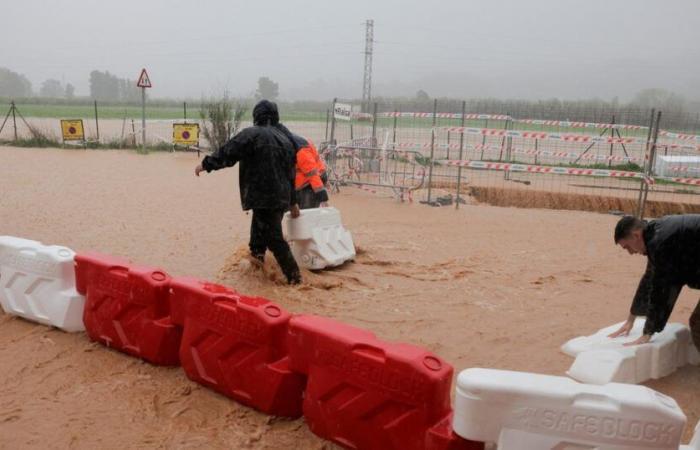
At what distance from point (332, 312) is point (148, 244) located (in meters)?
3.57

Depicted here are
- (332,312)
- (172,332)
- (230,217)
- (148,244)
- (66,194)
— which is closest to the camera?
(172,332)

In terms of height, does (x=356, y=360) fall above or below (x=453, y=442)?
above

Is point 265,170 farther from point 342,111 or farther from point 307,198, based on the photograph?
point 342,111

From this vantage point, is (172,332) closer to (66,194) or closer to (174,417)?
(174,417)

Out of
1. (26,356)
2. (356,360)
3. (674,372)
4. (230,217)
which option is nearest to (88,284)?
(26,356)

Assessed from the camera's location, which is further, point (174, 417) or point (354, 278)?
point (354, 278)

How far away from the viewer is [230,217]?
34.4ft

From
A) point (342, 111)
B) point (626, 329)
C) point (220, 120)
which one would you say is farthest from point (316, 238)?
point (220, 120)

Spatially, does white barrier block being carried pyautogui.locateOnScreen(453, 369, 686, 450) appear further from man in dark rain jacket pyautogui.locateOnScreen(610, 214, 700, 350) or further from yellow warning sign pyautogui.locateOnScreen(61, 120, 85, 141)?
yellow warning sign pyautogui.locateOnScreen(61, 120, 85, 141)

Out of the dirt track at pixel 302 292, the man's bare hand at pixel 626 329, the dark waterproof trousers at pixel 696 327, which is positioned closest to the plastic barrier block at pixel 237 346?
the dirt track at pixel 302 292

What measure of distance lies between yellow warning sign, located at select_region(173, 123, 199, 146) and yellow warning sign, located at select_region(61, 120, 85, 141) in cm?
341

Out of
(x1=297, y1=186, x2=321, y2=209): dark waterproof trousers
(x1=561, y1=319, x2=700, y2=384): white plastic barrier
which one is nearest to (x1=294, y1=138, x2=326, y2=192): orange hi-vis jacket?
(x1=297, y1=186, x2=321, y2=209): dark waterproof trousers

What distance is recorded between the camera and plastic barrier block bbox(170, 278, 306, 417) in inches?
150

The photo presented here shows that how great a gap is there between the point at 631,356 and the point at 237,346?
2.73 metres
